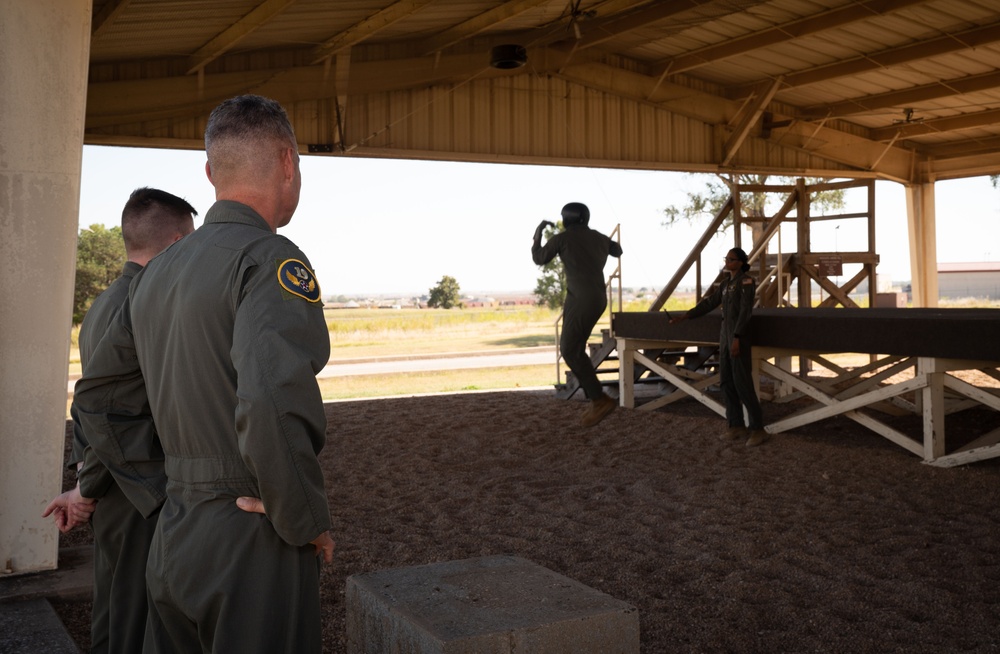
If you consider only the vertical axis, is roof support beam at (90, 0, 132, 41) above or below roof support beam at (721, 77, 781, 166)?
below

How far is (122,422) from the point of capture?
229cm

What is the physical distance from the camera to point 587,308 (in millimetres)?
8812

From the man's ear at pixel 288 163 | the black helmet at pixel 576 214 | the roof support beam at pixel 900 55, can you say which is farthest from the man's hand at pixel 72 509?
the roof support beam at pixel 900 55

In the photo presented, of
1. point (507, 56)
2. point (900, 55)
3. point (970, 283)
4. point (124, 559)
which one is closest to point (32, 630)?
point (124, 559)

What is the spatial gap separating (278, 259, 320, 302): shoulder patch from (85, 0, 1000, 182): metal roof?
21.2ft

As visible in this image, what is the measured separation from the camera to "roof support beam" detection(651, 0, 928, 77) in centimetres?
962

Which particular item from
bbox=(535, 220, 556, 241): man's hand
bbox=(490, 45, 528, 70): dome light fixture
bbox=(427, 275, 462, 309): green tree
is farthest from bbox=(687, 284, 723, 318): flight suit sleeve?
bbox=(427, 275, 462, 309): green tree

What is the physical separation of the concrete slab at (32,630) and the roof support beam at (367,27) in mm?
6348

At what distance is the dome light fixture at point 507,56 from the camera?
1018 centimetres

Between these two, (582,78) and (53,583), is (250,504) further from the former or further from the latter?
(582,78)

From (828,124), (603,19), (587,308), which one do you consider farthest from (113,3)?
(828,124)

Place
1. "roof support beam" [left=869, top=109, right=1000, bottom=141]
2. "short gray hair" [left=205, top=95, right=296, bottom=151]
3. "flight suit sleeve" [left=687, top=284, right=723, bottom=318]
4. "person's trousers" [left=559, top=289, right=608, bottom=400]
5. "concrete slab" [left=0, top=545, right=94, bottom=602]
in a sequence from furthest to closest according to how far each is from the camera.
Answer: "roof support beam" [left=869, top=109, right=1000, bottom=141]
"person's trousers" [left=559, top=289, right=608, bottom=400]
"flight suit sleeve" [left=687, top=284, right=723, bottom=318]
"concrete slab" [left=0, top=545, right=94, bottom=602]
"short gray hair" [left=205, top=95, right=296, bottom=151]

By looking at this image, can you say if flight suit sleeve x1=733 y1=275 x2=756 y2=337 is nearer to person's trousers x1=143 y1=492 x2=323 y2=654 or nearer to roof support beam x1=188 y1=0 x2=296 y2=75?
roof support beam x1=188 y1=0 x2=296 y2=75

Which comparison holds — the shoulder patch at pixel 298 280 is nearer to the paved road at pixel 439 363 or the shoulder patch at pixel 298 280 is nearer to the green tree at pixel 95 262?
the paved road at pixel 439 363
